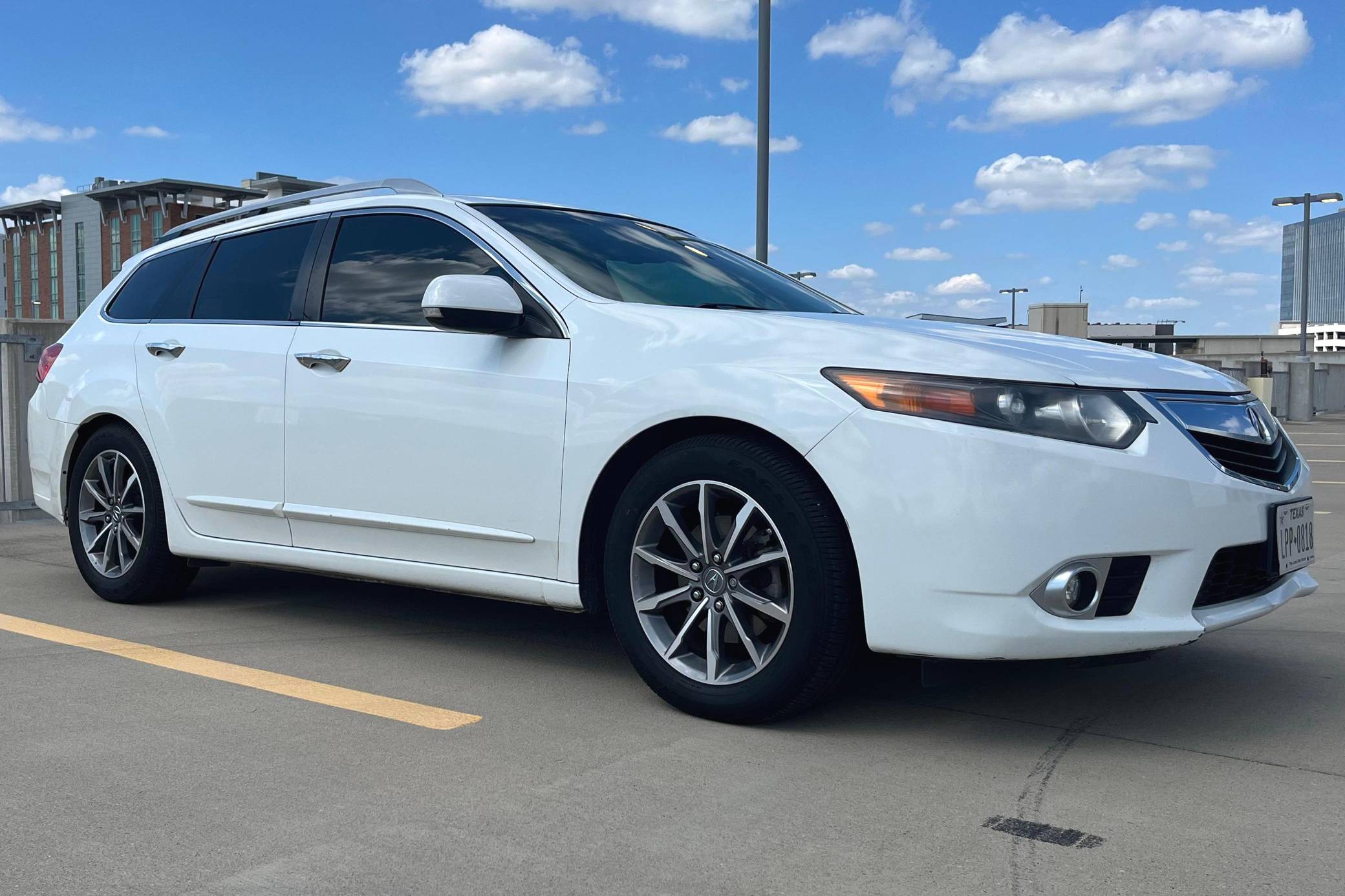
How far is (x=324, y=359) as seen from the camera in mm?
4508

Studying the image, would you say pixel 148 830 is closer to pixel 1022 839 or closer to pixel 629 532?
pixel 629 532

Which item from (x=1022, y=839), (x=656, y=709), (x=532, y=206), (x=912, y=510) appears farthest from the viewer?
(x=532, y=206)

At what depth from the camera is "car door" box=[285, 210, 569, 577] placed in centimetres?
396

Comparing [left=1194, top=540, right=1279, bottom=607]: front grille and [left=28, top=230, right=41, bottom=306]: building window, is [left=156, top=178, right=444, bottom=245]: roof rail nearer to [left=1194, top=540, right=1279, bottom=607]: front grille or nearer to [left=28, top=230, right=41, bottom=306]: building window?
[left=1194, top=540, right=1279, bottom=607]: front grille

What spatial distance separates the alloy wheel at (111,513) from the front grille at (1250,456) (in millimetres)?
4057

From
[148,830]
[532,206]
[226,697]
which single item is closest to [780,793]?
[148,830]

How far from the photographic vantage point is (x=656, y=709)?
12.5 feet

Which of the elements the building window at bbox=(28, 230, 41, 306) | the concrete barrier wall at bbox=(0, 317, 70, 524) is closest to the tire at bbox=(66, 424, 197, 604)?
the concrete barrier wall at bbox=(0, 317, 70, 524)

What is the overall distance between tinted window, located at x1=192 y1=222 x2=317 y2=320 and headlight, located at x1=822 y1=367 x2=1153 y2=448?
8.40ft

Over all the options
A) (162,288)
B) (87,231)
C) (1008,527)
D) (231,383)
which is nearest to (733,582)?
(1008,527)

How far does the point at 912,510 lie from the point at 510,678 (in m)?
1.59

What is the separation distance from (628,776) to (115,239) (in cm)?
9766

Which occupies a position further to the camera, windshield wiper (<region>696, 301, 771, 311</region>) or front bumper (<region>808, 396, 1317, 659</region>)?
windshield wiper (<region>696, 301, 771, 311</region>)

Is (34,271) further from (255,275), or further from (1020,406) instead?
(1020,406)
